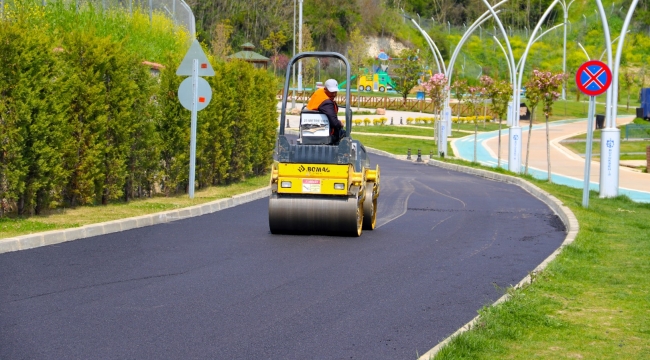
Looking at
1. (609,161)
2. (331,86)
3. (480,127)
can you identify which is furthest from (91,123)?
(480,127)

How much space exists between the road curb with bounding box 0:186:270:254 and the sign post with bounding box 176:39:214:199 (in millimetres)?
1578

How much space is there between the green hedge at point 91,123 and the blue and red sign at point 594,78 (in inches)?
308

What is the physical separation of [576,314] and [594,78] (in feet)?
37.2

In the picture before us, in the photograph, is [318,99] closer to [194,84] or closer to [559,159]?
[194,84]

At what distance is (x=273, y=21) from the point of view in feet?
295

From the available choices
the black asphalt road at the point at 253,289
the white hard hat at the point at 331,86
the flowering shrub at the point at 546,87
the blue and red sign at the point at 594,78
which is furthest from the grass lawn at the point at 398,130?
the white hard hat at the point at 331,86

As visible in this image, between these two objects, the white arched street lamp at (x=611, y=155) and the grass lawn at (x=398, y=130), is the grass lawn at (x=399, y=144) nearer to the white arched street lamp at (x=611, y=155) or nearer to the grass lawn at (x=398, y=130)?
the grass lawn at (x=398, y=130)

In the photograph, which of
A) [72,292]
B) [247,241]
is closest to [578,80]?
[247,241]

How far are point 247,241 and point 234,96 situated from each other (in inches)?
364

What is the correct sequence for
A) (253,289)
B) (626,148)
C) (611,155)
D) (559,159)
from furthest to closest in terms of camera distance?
1. (626,148)
2. (559,159)
3. (611,155)
4. (253,289)

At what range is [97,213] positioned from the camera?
47.9ft

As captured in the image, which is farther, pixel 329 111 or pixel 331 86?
pixel 329 111

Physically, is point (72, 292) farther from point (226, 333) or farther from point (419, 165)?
point (419, 165)

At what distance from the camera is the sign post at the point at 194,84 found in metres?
17.5
